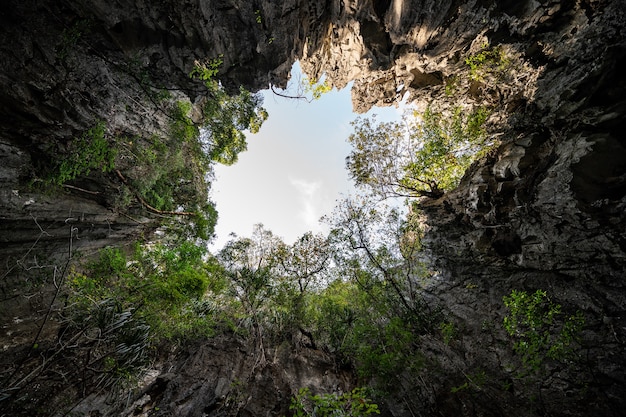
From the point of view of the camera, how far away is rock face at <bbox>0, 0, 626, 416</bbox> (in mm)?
6594

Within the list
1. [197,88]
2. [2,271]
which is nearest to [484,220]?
[197,88]

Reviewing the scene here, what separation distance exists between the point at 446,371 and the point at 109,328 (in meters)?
10.8

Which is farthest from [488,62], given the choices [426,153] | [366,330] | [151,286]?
[151,286]

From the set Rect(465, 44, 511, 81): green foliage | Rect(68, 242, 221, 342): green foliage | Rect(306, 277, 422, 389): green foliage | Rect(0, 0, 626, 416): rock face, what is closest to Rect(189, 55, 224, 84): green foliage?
Rect(0, 0, 626, 416): rock face

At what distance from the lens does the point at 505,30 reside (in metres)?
9.55

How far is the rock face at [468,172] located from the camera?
260 inches

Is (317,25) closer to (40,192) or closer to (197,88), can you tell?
(197,88)

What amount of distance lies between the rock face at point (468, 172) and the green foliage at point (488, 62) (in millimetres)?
159

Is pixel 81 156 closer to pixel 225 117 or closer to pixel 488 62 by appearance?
pixel 225 117

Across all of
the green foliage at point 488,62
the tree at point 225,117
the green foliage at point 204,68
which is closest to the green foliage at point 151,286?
the tree at point 225,117

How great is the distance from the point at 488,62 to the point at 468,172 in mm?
4756

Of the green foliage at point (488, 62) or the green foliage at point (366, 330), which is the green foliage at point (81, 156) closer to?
the green foliage at point (366, 330)

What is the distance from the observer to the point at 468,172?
39.0ft

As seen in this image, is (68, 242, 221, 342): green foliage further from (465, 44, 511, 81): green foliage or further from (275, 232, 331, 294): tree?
(465, 44, 511, 81): green foliage
